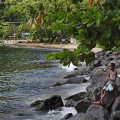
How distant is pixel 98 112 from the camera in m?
8.51

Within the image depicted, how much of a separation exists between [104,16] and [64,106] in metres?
6.48

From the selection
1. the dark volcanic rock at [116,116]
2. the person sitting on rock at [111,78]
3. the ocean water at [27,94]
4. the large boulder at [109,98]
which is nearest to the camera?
the dark volcanic rock at [116,116]

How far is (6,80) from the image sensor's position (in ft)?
68.7

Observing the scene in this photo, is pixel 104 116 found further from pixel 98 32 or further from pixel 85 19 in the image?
pixel 85 19

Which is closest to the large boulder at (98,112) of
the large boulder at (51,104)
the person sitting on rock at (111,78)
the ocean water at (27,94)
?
the person sitting on rock at (111,78)

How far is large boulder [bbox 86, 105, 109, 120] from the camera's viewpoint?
8.31 m

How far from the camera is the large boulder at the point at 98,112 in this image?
27.3 ft

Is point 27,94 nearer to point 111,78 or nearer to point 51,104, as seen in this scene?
point 51,104

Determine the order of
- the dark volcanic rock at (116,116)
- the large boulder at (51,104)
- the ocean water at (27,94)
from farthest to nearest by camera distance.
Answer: the large boulder at (51,104)
the ocean water at (27,94)
the dark volcanic rock at (116,116)

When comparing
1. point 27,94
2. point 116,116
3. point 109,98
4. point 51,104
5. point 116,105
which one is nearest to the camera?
point 116,116

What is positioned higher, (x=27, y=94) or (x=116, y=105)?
(x=116, y=105)

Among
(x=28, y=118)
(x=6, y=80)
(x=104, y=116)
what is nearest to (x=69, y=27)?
(x=104, y=116)

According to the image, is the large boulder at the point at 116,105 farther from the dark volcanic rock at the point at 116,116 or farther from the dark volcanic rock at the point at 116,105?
the dark volcanic rock at the point at 116,116

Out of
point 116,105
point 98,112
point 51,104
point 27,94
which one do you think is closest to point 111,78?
point 116,105
